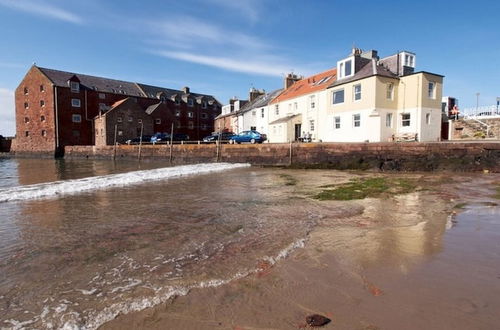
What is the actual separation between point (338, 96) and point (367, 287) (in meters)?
25.3

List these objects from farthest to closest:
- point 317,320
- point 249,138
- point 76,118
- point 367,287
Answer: point 76,118, point 249,138, point 367,287, point 317,320

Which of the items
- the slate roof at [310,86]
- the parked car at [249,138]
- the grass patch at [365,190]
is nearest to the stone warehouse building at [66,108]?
the parked car at [249,138]

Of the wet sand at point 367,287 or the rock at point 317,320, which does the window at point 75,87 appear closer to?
the wet sand at point 367,287

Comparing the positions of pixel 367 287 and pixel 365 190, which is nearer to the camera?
pixel 367 287

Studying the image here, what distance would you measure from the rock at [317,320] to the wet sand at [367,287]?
6 centimetres

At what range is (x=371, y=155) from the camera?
18.8m

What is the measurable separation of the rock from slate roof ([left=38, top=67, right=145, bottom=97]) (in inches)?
2212

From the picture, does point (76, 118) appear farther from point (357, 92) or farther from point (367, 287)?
point (367, 287)

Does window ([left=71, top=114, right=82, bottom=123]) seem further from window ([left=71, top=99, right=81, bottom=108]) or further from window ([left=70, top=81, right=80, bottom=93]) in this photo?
window ([left=70, top=81, right=80, bottom=93])

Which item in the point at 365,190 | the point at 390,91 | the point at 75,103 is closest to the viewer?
the point at 365,190

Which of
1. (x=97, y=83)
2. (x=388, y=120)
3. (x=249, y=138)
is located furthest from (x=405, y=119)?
(x=97, y=83)

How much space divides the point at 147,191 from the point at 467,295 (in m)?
10.4

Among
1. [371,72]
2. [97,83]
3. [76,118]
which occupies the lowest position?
[76,118]

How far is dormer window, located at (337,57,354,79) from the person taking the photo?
85.4 ft
